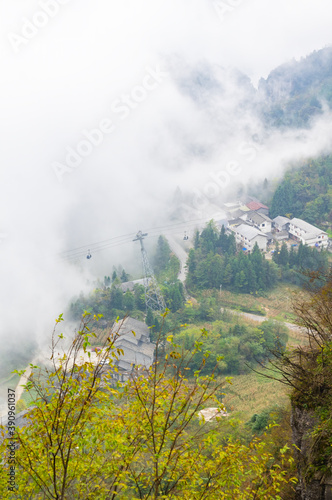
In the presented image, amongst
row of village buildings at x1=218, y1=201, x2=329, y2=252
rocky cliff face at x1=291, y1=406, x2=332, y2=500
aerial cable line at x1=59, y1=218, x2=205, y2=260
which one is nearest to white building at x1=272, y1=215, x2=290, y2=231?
row of village buildings at x1=218, y1=201, x2=329, y2=252

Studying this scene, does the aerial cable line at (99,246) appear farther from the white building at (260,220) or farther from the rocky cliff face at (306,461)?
the rocky cliff face at (306,461)

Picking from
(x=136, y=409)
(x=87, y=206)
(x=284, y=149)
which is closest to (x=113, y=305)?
(x=87, y=206)

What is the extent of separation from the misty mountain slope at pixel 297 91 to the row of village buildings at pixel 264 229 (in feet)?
58.4

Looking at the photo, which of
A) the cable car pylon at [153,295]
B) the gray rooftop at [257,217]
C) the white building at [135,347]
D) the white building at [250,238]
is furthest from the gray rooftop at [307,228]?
the white building at [135,347]

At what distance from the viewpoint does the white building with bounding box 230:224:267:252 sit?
28.7 m

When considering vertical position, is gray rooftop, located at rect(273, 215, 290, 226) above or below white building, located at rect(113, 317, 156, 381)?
above

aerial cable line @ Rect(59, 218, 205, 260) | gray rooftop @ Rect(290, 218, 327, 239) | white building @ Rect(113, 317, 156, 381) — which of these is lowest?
white building @ Rect(113, 317, 156, 381)

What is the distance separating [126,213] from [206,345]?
832 inches

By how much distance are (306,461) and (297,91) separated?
5889cm

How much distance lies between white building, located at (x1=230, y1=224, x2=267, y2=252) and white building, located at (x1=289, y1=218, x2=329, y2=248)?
3.01m

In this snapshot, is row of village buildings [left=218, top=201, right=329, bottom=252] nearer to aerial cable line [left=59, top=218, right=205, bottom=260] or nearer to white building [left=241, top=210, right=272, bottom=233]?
white building [left=241, top=210, right=272, bottom=233]

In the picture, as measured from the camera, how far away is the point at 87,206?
35.2 meters

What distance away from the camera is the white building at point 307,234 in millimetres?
29297

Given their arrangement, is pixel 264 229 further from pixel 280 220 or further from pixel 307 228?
pixel 307 228
